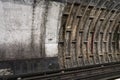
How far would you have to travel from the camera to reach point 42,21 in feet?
41.1

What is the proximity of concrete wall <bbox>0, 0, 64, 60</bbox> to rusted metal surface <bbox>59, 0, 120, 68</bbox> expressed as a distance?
3.62 feet

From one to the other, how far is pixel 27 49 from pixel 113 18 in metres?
8.84

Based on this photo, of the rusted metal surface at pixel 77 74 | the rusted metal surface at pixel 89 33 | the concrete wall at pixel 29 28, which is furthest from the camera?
the rusted metal surface at pixel 89 33

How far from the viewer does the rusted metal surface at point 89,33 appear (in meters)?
14.2

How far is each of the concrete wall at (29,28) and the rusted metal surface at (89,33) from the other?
1.10 metres

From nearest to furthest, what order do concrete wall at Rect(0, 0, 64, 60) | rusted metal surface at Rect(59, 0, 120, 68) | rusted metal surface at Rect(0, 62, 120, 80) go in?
concrete wall at Rect(0, 0, 64, 60) → rusted metal surface at Rect(0, 62, 120, 80) → rusted metal surface at Rect(59, 0, 120, 68)

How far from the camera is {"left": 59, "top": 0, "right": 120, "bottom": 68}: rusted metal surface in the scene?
14.2 m

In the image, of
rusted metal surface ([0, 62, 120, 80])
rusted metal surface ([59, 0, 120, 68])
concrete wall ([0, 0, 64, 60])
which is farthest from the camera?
rusted metal surface ([59, 0, 120, 68])

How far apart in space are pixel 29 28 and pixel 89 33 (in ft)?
18.4

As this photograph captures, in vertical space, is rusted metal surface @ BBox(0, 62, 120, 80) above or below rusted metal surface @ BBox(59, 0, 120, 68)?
below

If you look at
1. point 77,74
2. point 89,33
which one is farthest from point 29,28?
point 89,33

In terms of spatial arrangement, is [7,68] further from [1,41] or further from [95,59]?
[95,59]

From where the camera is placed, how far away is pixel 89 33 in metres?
16.1

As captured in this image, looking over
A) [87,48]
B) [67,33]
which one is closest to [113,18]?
[87,48]
